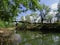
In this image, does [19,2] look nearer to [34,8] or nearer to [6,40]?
[34,8]

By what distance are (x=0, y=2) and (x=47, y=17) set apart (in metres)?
46.2

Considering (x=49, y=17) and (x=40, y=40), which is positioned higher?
(x=40, y=40)

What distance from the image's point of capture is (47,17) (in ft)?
190

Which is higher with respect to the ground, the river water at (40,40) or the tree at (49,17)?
the river water at (40,40)

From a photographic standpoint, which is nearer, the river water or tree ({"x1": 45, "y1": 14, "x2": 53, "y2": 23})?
the river water

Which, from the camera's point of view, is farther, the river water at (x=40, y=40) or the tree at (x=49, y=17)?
the tree at (x=49, y=17)

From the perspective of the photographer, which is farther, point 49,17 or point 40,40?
point 49,17

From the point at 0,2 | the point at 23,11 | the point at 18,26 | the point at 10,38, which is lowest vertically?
the point at 18,26

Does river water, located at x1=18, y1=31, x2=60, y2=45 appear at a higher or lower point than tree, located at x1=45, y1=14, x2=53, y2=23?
higher

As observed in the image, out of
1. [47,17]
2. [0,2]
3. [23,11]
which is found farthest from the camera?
[47,17]

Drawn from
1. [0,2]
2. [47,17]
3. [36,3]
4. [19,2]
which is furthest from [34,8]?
[47,17]

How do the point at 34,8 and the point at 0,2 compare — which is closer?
the point at 0,2

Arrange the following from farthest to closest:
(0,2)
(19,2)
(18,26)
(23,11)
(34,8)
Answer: (18,26), (23,11), (34,8), (19,2), (0,2)

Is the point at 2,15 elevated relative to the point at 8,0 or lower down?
lower down
